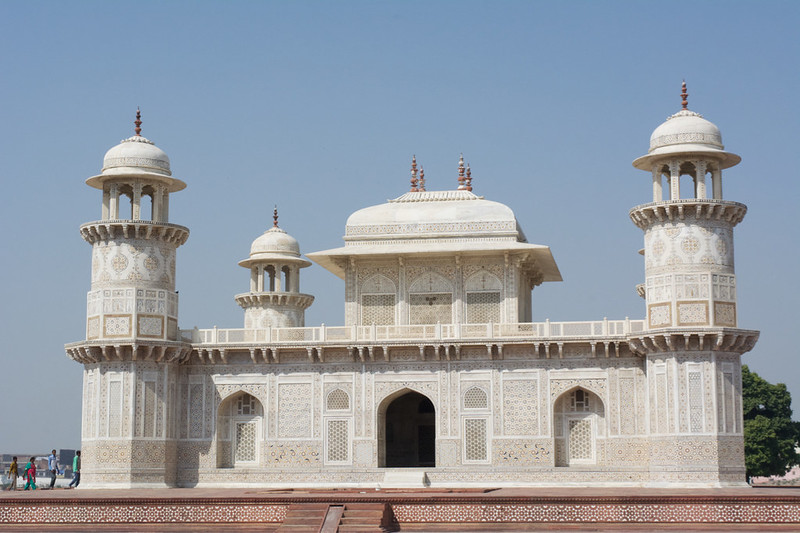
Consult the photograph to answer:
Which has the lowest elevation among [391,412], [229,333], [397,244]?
[391,412]

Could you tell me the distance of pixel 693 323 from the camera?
27078mm

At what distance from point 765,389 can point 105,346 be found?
29314mm

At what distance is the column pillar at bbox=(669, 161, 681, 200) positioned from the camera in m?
28.1

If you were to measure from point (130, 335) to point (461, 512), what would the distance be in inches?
435

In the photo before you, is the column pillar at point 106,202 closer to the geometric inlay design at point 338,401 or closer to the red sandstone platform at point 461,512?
the geometric inlay design at point 338,401

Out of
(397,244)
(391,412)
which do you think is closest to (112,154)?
(397,244)

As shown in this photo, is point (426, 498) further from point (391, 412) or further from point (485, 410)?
point (391, 412)

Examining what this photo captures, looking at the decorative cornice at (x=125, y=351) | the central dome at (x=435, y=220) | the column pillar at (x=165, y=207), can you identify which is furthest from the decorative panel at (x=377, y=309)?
the column pillar at (x=165, y=207)

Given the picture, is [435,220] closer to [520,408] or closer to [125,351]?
[520,408]

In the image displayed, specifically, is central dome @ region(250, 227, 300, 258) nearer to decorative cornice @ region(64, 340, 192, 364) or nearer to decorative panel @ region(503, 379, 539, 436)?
decorative cornice @ region(64, 340, 192, 364)

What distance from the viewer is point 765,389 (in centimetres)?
4797

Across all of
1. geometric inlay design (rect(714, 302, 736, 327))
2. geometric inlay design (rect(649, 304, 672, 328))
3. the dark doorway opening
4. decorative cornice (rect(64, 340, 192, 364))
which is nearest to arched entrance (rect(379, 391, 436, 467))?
the dark doorway opening

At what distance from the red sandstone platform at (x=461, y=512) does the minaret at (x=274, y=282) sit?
1889cm

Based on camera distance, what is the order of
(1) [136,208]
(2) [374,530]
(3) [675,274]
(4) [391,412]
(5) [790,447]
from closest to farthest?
(2) [374,530]
(3) [675,274]
(1) [136,208]
(4) [391,412]
(5) [790,447]
